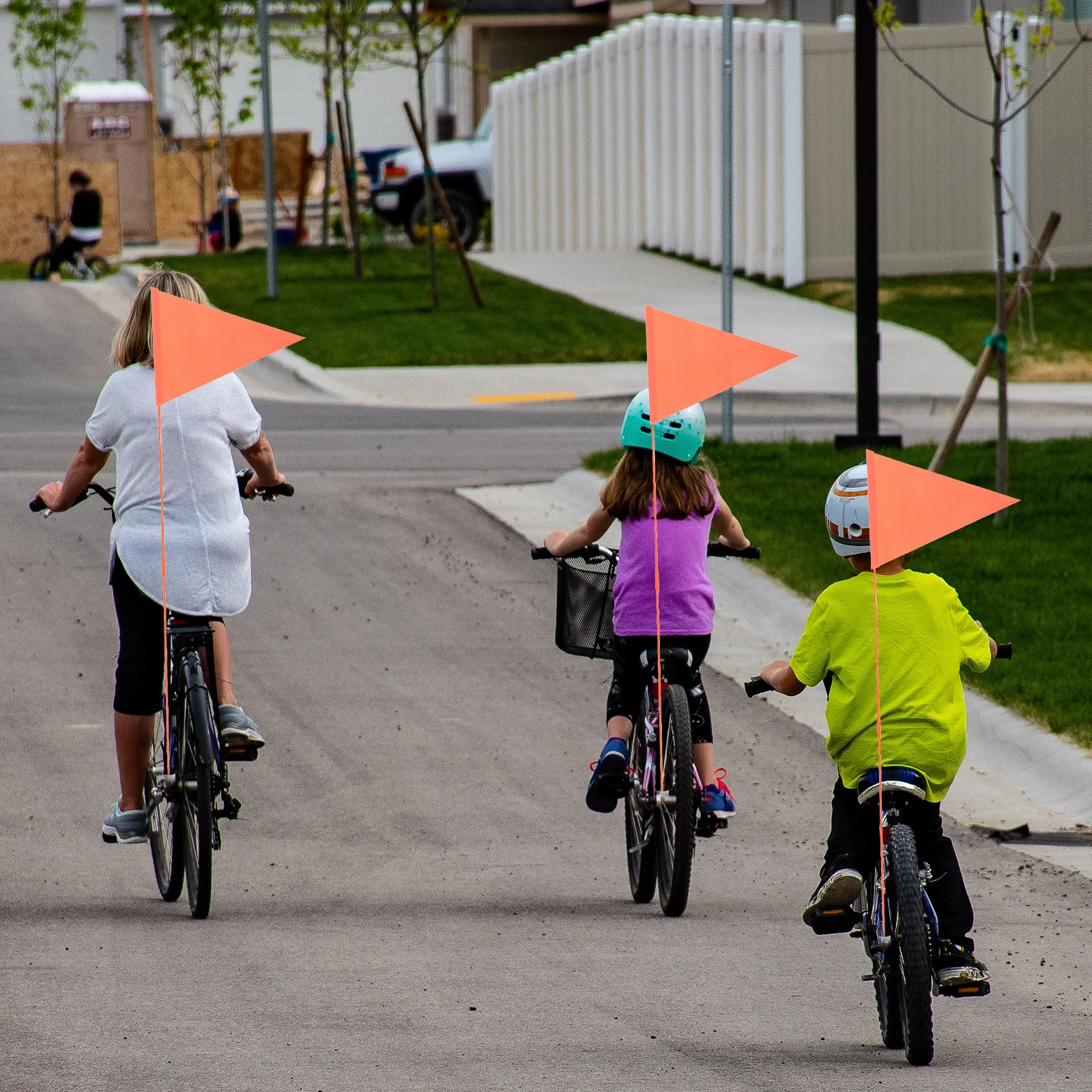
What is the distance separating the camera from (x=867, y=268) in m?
14.5

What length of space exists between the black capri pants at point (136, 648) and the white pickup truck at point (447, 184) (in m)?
26.8

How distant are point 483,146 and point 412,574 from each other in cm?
2565

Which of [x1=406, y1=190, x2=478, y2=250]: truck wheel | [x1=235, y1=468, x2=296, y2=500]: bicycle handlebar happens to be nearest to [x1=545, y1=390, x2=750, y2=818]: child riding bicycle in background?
[x1=235, y1=468, x2=296, y2=500]: bicycle handlebar

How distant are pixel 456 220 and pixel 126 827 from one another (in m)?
28.9

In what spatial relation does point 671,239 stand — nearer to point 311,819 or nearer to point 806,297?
point 806,297

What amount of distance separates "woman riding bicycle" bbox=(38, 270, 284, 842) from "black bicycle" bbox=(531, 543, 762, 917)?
1.06m

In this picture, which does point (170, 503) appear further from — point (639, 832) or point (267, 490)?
point (639, 832)

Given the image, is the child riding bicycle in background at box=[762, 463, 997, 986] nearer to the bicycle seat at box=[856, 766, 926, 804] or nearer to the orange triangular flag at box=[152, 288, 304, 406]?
the bicycle seat at box=[856, 766, 926, 804]

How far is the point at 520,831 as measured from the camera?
23.8ft

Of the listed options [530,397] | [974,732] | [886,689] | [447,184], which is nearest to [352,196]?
[530,397]

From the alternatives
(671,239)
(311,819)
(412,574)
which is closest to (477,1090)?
(311,819)

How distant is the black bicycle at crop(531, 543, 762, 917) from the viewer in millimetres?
6137

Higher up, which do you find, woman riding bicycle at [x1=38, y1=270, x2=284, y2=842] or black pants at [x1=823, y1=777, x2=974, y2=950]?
woman riding bicycle at [x1=38, y1=270, x2=284, y2=842]

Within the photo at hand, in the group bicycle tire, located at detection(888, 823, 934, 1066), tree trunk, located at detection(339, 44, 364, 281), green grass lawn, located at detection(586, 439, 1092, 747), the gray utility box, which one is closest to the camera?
bicycle tire, located at detection(888, 823, 934, 1066)
